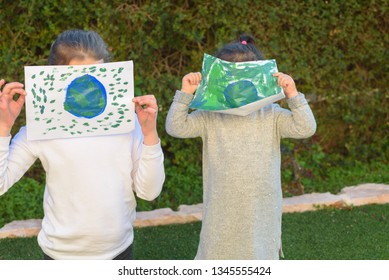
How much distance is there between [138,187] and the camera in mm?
2635

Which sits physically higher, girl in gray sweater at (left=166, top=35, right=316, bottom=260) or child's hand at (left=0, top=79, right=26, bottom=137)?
child's hand at (left=0, top=79, right=26, bottom=137)

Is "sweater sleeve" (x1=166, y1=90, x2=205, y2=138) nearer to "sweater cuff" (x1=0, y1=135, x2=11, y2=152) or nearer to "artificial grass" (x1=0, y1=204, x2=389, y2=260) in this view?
"sweater cuff" (x1=0, y1=135, x2=11, y2=152)

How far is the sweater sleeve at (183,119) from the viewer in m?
3.05

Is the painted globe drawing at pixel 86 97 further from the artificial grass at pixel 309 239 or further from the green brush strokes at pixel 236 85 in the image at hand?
the artificial grass at pixel 309 239

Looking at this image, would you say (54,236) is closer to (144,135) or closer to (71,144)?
(71,144)

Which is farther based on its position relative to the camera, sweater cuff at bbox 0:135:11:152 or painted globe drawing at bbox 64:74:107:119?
painted globe drawing at bbox 64:74:107:119

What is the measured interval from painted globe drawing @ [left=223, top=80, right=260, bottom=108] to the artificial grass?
1.75 m

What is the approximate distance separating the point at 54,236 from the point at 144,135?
52 cm

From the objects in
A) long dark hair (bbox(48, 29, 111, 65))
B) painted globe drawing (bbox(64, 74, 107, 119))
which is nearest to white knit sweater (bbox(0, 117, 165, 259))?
painted globe drawing (bbox(64, 74, 107, 119))

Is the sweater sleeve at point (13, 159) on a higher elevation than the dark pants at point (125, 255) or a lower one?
higher

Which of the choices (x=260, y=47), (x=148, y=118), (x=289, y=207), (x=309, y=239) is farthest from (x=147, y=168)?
(x=260, y=47)

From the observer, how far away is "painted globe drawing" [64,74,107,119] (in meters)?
2.63

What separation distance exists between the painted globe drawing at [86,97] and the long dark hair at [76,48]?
11cm

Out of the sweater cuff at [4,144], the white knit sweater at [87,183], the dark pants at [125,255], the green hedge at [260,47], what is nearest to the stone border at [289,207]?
the green hedge at [260,47]
